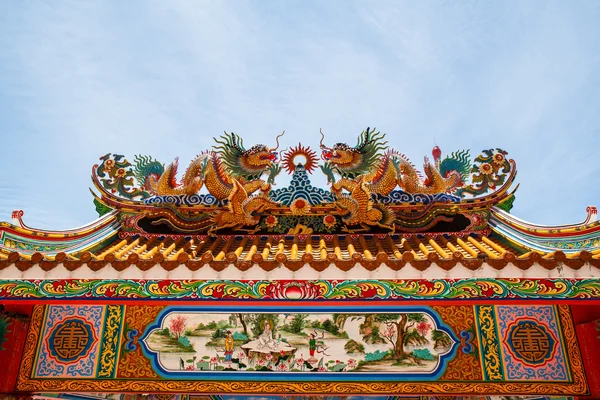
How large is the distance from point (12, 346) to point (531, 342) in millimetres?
4568

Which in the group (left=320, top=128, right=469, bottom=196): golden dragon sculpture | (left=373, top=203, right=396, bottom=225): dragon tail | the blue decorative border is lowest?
the blue decorative border

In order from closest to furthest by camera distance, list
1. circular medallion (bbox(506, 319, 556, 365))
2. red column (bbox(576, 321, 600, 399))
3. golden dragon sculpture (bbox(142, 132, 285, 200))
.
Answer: red column (bbox(576, 321, 600, 399)), circular medallion (bbox(506, 319, 556, 365)), golden dragon sculpture (bbox(142, 132, 285, 200))

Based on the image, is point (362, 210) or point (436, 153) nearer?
point (362, 210)

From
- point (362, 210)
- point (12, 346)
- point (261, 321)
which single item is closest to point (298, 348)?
point (261, 321)

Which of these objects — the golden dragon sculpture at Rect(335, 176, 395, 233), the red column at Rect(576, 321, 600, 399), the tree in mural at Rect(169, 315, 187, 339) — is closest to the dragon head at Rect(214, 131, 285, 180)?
the golden dragon sculpture at Rect(335, 176, 395, 233)

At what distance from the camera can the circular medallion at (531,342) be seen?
4199 mm

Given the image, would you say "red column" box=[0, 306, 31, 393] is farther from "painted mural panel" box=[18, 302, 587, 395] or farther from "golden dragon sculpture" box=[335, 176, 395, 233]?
"golden dragon sculpture" box=[335, 176, 395, 233]

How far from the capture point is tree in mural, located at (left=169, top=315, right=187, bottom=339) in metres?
4.39

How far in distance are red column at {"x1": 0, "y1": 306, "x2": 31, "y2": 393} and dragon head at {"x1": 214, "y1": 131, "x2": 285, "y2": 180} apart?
3044 mm

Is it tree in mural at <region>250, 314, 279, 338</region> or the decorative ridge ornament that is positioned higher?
the decorative ridge ornament

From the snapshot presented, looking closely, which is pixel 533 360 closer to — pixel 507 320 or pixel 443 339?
pixel 507 320

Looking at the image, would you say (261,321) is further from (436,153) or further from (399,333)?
(436,153)

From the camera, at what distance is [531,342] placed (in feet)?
13.9

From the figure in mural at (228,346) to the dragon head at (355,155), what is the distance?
115 inches
